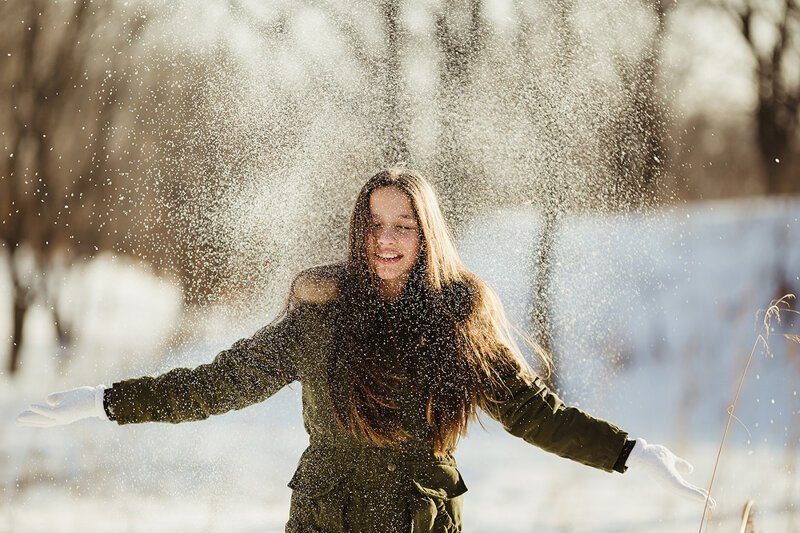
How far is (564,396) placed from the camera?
16.6 feet

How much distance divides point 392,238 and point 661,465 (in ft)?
2.76

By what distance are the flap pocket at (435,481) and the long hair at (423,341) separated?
0.15 feet

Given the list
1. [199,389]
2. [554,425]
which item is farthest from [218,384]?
[554,425]

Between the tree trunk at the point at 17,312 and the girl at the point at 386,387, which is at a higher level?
the tree trunk at the point at 17,312

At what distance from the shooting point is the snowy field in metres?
4.15

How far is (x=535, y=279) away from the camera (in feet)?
16.4

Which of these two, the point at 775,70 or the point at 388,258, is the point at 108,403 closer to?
the point at 388,258

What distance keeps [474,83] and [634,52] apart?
95cm

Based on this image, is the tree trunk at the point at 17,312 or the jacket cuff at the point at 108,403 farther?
the tree trunk at the point at 17,312

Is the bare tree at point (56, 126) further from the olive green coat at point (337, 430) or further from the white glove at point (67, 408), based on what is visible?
the olive green coat at point (337, 430)

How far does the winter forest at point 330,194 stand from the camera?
4590 millimetres

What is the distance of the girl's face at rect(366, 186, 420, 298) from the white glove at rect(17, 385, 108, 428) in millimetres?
726

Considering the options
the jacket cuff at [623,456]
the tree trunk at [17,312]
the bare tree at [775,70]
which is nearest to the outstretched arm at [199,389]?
the jacket cuff at [623,456]

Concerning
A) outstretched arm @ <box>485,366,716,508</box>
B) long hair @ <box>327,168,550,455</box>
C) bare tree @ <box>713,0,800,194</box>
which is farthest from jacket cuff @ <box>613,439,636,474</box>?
bare tree @ <box>713,0,800,194</box>
